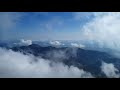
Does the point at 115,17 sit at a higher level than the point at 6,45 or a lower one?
higher
